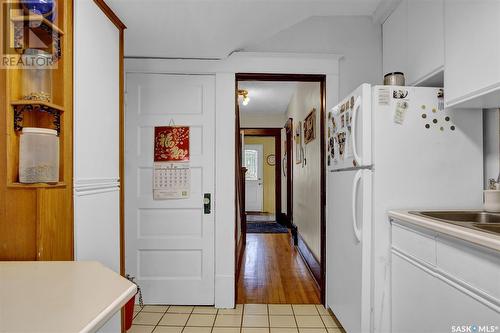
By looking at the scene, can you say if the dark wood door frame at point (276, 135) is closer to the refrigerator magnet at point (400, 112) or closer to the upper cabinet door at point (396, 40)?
the upper cabinet door at point (396, 40)

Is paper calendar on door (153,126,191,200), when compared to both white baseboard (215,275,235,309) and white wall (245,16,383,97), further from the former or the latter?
white wall (245,16,383,97)

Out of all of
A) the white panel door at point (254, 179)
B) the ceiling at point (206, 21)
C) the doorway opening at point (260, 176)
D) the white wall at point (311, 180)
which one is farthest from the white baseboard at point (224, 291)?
the white panel door at point (254, 179)

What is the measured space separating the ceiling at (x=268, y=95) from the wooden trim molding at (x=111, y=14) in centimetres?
286

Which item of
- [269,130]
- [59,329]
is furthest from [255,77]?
[269,130]

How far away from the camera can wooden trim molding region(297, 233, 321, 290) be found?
317 cm

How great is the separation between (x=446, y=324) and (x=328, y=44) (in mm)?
2247

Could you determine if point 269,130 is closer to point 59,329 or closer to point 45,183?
point 45,183

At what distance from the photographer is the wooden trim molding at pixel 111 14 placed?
5.75 ft

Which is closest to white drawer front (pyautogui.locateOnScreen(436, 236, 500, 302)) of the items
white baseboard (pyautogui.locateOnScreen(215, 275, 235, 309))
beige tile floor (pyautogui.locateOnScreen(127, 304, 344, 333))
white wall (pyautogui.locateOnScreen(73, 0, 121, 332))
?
beige tile floor (pyautogui.locateOnScreen(127, 304, 344, 333))

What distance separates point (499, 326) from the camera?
1.04 metres

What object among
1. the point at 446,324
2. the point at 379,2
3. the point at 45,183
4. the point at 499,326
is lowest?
the point at 446,324

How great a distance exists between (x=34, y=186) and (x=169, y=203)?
149 centimetres

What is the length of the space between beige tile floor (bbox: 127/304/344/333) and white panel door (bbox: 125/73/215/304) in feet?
0.50

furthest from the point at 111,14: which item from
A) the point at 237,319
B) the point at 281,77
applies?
the point at 237,319
